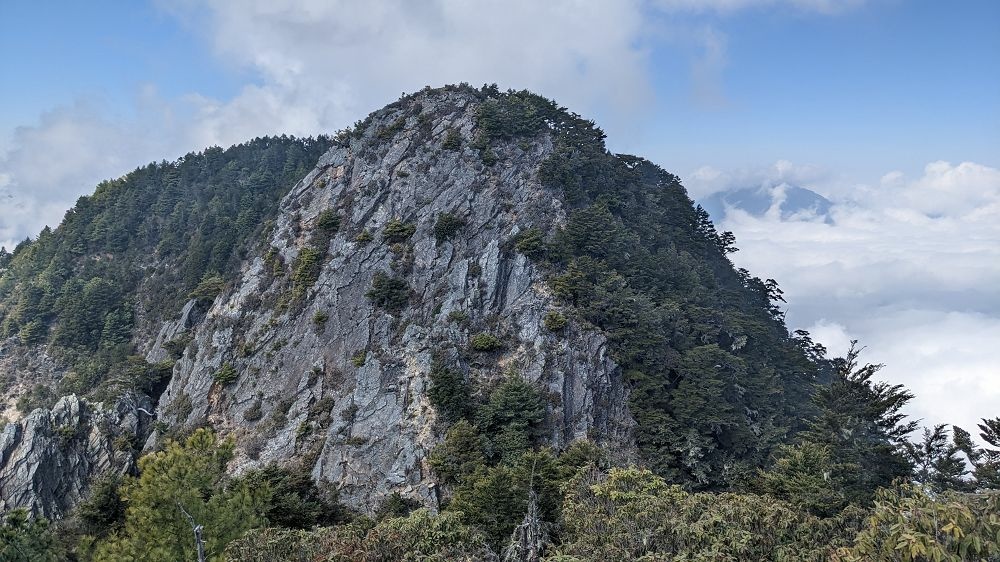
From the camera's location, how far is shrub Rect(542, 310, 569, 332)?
123 feet

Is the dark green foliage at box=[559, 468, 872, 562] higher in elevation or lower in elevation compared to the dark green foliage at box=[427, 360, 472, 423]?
lower

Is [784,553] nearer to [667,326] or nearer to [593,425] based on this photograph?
[593,425]

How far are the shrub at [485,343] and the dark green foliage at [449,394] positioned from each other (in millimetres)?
2774

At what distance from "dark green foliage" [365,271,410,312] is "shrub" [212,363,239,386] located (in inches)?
477

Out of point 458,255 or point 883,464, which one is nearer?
point 883,464

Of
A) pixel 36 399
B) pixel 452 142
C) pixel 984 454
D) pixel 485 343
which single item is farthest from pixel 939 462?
pixel 36 399

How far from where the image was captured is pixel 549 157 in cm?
5166

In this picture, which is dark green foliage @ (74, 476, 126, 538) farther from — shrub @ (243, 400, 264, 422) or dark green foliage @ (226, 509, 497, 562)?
dark green foliage @ (226, 509, 497, 562)

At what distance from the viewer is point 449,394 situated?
1359 inches

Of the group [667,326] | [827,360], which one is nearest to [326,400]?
[667,326]

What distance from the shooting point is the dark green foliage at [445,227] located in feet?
147

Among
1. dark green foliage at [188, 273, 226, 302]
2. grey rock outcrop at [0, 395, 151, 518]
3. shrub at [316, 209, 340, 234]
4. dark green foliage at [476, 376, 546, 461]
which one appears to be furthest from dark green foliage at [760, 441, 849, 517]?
dark green foliage at [188, 273, 226, 302]

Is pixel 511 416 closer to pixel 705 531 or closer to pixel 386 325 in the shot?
pixel 386 325

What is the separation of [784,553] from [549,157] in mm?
42931
